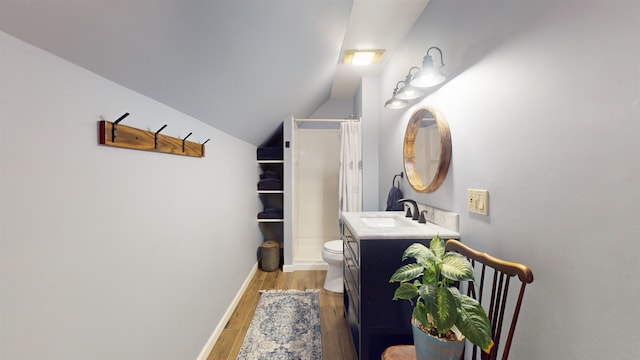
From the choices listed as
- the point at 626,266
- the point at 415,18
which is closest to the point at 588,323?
the point at 626,266

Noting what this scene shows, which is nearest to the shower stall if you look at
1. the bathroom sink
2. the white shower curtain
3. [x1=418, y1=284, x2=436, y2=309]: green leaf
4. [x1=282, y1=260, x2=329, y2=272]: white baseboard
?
[x1=282, y1=260, x2=329, y2=272]: white baseboard

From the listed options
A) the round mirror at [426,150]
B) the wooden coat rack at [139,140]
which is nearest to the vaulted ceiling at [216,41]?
the wooden coat rack at [139,140]

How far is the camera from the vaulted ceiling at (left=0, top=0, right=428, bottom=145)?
685mm

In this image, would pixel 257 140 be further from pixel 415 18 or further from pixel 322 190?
pixel 415 18

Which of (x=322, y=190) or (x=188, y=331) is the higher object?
(x=322, y=190)

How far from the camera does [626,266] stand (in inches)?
24.8

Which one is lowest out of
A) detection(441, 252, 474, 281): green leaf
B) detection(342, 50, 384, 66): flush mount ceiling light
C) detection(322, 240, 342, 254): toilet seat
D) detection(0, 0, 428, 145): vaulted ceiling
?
detection(322, 240, 342, 254): toilet seat

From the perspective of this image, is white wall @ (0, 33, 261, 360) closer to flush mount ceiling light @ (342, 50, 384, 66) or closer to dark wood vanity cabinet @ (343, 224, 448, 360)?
dark wood vanity cabinet @ (343, 224, 448, 360)

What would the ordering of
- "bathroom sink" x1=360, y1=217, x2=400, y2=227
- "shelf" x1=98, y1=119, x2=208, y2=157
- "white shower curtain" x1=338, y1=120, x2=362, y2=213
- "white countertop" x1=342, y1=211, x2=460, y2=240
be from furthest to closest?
"white shower curtain" x1=338, y1=120, x2=362, y2=213, "bathroom sink" x1=360, y1=217, x2=400, y2=227, "white countertop" x1=342, y1=211, x2=460, y2=240, "shelf" x1=98, y1=119, x2=208, y2=157

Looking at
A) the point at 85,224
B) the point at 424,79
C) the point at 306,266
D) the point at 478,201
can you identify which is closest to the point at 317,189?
the point at 306,266

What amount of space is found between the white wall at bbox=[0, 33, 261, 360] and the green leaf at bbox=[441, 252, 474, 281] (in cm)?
119

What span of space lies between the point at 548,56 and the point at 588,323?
0.83m

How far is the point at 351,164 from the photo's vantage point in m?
2.93

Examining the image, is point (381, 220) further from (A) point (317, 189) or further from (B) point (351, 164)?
(A) point (317, 189)
